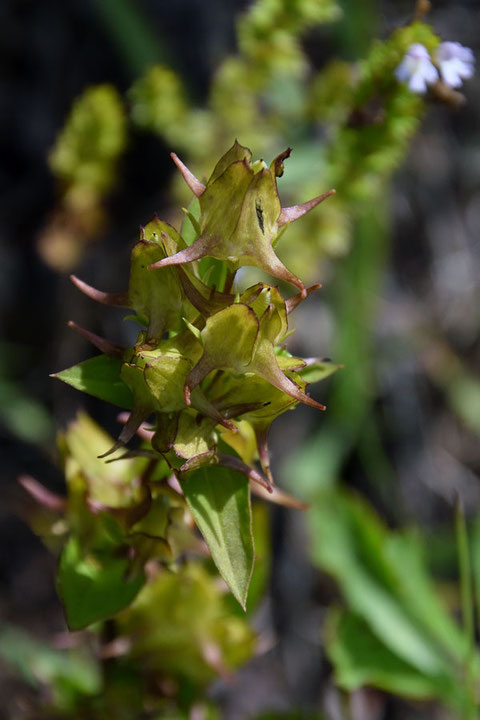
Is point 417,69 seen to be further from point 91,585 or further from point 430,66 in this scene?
point 91,585

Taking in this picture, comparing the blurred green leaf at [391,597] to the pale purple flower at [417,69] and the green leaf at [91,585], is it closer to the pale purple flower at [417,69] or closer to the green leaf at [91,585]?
the green leaf at [91,585]

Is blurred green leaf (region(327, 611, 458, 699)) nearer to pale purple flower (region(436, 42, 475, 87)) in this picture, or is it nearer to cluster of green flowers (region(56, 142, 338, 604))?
cluster of green flowers (region(56, 142, 338, 604))

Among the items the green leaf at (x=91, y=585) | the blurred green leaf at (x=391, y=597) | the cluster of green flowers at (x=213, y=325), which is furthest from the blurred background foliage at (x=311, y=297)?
the cluster of green flowers at (x=213, y=325)

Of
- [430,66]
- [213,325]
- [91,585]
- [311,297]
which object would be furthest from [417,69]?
[311,297]

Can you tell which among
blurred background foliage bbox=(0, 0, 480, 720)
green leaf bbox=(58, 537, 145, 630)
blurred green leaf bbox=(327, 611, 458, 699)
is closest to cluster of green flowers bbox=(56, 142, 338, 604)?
green leaf bbox=(58, 537, 145, 630)

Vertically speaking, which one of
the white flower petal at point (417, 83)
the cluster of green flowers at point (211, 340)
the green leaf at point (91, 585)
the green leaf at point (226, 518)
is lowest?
the green leaf at point (91, 585)
